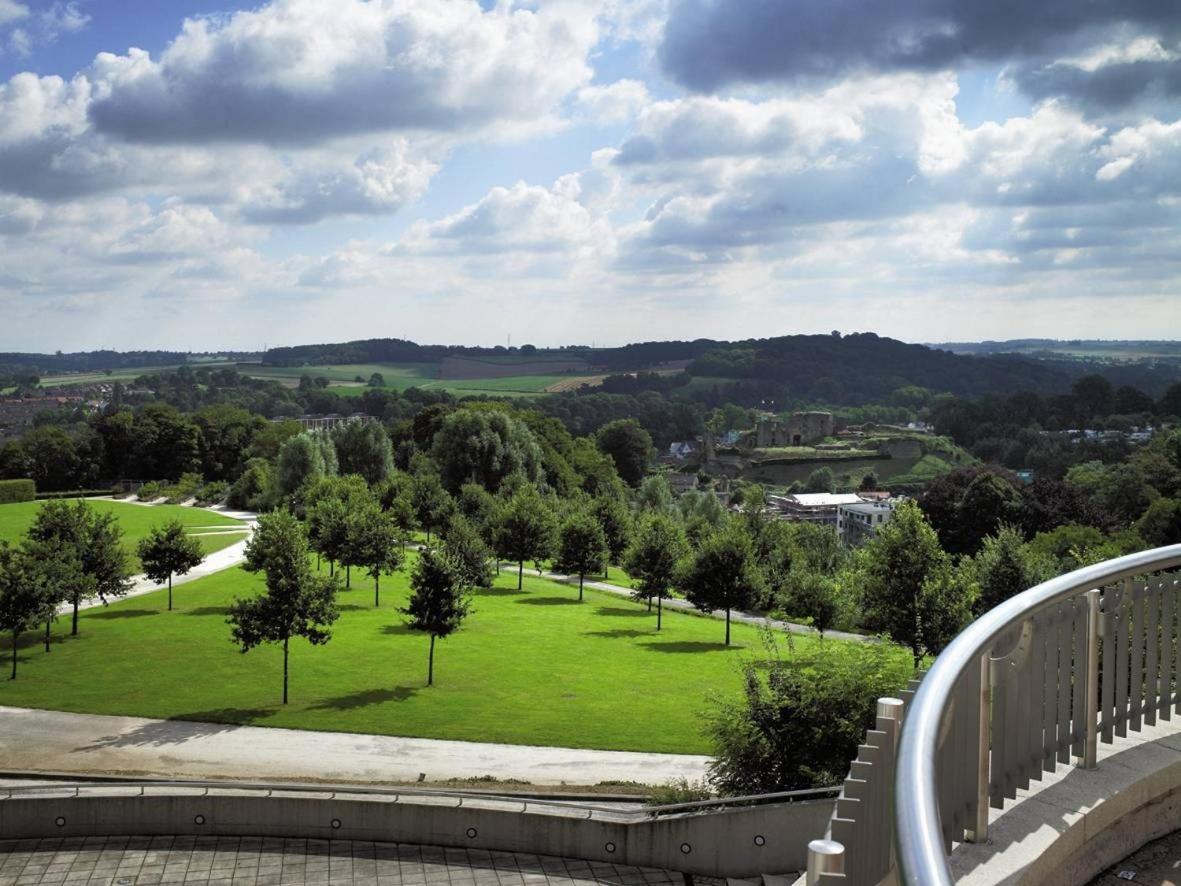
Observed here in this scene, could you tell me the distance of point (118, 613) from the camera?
44094 millimetres

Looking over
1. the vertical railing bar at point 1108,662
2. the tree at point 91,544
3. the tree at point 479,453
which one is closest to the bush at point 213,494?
the tree at point 479,453

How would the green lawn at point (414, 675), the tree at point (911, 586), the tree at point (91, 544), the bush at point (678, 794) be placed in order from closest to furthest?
1. the bush at point (678, 794)
2. the green lawn at point (414, 675)
3. the tree at point (911, 586)
4. the tree at point (91, 544)

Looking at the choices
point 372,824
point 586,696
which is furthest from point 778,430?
point 372,824

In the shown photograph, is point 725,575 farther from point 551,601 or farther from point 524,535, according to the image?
point 524,535

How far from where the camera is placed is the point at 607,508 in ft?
214

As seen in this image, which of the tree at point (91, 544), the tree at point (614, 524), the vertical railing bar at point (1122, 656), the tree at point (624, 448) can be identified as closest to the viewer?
the vertical railing bar at point (1122, 656)

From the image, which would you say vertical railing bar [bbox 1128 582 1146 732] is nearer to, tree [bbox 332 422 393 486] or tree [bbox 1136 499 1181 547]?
tree [bbox 1136 499 1181 547]

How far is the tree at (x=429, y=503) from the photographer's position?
217ft

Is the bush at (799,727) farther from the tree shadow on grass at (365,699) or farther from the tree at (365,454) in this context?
the tree at (365,454)

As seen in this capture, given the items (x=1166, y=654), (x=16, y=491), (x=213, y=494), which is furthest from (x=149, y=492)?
(x=1166, y=654)

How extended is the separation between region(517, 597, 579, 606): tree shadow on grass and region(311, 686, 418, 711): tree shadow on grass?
16766 mm

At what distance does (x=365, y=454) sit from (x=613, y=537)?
3221 centimetres

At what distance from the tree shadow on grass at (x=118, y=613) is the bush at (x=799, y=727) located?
106 feet

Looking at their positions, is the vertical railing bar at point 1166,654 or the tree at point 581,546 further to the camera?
the tree at point 581,546
